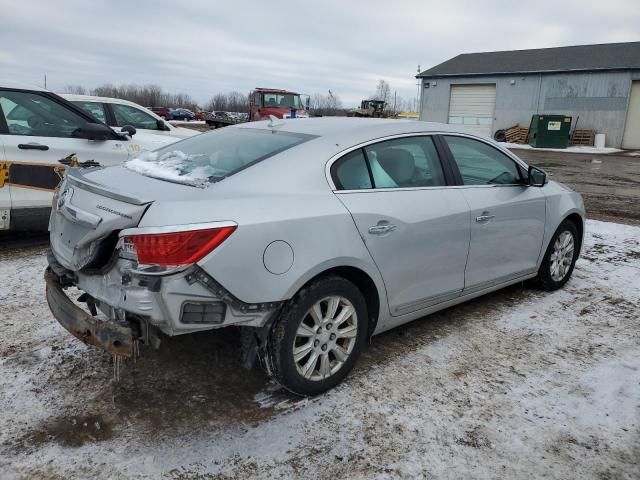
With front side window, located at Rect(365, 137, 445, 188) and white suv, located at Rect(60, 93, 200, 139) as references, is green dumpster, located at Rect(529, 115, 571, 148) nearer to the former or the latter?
white suv, located at Rect(60, 93, 200, 139)

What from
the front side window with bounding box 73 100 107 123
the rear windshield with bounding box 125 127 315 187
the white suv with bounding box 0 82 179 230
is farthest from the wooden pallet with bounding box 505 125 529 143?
the rear windshield with bounding box 125 127 315 187

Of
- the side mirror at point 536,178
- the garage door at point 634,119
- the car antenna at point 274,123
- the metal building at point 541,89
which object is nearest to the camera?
the car antenna at point 274,123

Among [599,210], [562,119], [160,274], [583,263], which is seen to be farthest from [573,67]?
[160,274]

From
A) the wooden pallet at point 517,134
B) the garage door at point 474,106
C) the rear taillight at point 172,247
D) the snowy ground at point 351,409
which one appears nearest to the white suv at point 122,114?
the snowy ground at point 351,409

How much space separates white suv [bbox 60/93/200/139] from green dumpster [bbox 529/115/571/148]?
21.3 m

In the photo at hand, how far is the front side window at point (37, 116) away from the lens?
17.6 feet

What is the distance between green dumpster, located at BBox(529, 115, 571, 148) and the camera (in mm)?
25375

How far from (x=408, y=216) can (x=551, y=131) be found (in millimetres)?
25181

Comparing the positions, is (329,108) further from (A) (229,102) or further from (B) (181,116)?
(A) (229,102)

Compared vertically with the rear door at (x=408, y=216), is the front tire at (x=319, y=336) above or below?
below

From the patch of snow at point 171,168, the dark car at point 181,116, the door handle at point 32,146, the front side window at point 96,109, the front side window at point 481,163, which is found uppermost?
the dark car at point 181,116

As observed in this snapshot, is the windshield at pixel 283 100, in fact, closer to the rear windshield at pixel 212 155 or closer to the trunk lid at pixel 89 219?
the rear windshield at pixel 212 155

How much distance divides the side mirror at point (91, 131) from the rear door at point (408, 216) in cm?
357

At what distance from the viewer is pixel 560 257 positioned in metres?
4.87
